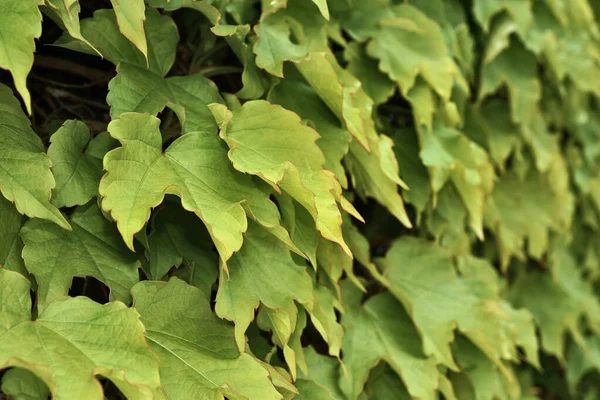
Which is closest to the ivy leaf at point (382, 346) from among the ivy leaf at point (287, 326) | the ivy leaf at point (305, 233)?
the ivy leaf at point (287, 326)

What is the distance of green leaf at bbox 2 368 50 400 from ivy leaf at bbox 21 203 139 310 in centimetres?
7

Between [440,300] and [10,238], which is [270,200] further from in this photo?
[440,300]

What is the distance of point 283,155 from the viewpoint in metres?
0.82

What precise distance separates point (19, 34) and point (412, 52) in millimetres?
741

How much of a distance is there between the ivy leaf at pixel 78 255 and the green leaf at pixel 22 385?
75mm

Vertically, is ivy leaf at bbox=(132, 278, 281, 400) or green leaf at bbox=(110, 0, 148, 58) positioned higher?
green leaf at bbox=(110, 0, 148, 58)

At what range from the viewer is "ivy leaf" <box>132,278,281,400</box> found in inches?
28.7

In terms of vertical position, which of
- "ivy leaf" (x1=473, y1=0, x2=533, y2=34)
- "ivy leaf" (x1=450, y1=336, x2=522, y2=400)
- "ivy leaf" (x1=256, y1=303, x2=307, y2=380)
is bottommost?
"ivy leaf" (x1=450, y1=336, x2=522, y2=400)

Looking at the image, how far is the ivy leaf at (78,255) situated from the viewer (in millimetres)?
716

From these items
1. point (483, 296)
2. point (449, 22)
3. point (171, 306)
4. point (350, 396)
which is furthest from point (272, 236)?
point (449, 22)

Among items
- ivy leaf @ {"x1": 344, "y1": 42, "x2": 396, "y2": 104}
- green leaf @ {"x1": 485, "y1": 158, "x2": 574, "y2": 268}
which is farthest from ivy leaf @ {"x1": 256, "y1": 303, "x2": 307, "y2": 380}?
green leaf @ {"x1": 485, "y1": 158, "x2": 574, "y2": 268}

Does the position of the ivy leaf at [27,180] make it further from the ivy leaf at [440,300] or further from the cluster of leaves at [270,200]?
the ivy leaf at [440,300]

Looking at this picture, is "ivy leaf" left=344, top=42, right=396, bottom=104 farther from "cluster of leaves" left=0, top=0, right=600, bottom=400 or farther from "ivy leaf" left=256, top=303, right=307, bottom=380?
"ivy leaf" left=256, top=303, right=307, bottom=380

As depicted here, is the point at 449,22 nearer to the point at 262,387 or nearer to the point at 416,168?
the point at 416,168
